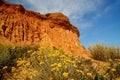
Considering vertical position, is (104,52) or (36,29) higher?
(36,29)

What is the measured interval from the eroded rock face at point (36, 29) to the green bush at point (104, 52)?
10.9ft

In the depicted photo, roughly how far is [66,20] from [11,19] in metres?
6.37

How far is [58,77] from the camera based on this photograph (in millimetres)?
5316

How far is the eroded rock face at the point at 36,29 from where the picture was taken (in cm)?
1819

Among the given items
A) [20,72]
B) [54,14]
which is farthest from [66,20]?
[20,72]

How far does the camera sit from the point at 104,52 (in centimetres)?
1299

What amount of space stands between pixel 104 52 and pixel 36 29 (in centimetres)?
879

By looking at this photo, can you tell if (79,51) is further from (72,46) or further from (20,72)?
(20,72)

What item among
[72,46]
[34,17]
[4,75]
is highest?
[34,17]

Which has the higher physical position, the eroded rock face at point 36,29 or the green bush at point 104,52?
the eroded rock face at point 36,29

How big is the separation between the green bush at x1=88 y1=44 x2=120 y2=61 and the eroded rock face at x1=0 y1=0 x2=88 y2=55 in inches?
131

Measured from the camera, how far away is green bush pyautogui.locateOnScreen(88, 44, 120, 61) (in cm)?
1223

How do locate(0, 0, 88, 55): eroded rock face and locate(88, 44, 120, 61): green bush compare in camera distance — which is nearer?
locate(88, 44, 120, 61): green bush

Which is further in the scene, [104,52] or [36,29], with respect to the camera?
[36,29]
